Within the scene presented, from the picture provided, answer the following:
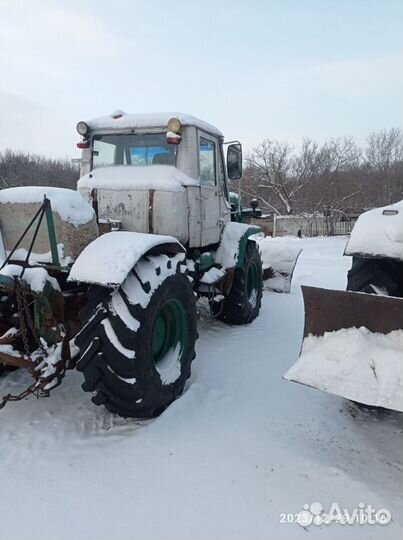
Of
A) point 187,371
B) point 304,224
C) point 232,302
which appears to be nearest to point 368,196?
point 304,224

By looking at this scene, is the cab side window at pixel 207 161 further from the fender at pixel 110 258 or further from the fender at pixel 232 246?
the fender at pixel 110 258

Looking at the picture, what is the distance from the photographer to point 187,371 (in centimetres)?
352

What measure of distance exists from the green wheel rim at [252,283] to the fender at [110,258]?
309cm

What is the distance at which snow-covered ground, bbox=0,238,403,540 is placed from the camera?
213cm

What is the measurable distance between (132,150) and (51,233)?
1.90 metres

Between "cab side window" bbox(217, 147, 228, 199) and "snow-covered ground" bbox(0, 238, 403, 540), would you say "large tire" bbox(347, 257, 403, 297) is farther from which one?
"cab side window" bbox(217, 147, 228, 199)

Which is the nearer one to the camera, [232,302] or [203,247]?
[203,247]

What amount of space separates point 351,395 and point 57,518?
1.67 m

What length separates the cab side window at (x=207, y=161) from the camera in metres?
4.70

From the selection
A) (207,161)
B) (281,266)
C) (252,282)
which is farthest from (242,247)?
(281,266)

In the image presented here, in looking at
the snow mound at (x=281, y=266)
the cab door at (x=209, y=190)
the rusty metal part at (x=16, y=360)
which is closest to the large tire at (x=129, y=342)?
the rusty metal part at (x=16, y=360)

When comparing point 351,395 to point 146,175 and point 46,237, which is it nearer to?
point 46,237

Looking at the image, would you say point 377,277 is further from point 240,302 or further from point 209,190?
point 240,302

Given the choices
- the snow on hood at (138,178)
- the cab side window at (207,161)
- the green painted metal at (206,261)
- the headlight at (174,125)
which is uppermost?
the headlight at (174,125)
